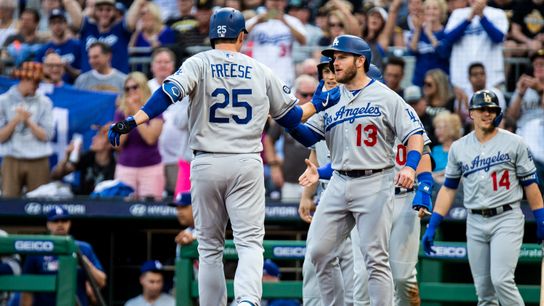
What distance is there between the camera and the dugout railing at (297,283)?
10.4 m

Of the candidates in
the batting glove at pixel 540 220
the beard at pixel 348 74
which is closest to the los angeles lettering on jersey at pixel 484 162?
the batting glove at pixel 540 220

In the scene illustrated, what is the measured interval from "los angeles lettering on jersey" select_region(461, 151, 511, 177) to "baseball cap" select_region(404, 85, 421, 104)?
2558mm

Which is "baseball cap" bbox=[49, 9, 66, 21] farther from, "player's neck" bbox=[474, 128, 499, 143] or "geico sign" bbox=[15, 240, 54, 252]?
"player's neck" bbox=[474, 128, 499, 143]

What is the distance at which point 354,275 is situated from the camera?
28.4 ft

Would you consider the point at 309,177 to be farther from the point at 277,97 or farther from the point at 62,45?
the point at 62,45

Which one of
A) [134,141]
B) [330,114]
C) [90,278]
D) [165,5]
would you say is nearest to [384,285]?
[330,114]

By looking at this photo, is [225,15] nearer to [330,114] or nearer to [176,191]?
[330,114]

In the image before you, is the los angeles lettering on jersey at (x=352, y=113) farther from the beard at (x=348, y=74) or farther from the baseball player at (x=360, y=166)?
the beard at (x=348, y=74)

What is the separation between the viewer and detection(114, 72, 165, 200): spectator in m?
12.4

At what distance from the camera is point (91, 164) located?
42.7 feet

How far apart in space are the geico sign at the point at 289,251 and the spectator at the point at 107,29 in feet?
14.9

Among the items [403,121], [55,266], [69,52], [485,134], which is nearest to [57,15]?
[69,52]

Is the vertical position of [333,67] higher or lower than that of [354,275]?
higher

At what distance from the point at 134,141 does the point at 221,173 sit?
488 centimetres
